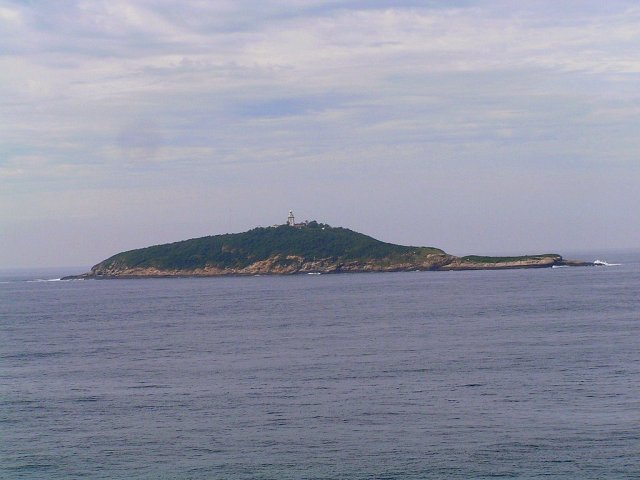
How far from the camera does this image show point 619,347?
53875 mm

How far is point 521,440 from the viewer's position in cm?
3231

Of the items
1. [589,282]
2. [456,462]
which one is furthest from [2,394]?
[589,282]

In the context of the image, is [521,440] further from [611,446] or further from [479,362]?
[479,362]

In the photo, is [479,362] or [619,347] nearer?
[479,362]

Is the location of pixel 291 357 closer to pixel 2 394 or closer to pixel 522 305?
pixel 2 394

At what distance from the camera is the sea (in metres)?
30.5

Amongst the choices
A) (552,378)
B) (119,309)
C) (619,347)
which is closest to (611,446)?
(552,378)

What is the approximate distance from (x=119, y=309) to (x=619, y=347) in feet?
223

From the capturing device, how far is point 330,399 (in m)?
40.1

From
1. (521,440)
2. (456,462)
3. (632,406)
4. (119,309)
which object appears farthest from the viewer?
(119,309)

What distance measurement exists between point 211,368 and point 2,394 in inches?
488

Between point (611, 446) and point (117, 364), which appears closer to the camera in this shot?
point (611, 446)

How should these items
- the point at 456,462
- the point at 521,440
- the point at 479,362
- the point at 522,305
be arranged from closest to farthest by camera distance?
the point at 456,462 → the point at 521,440 → the point at 479,362 → the point at 522,305

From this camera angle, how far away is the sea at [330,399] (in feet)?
99.9
